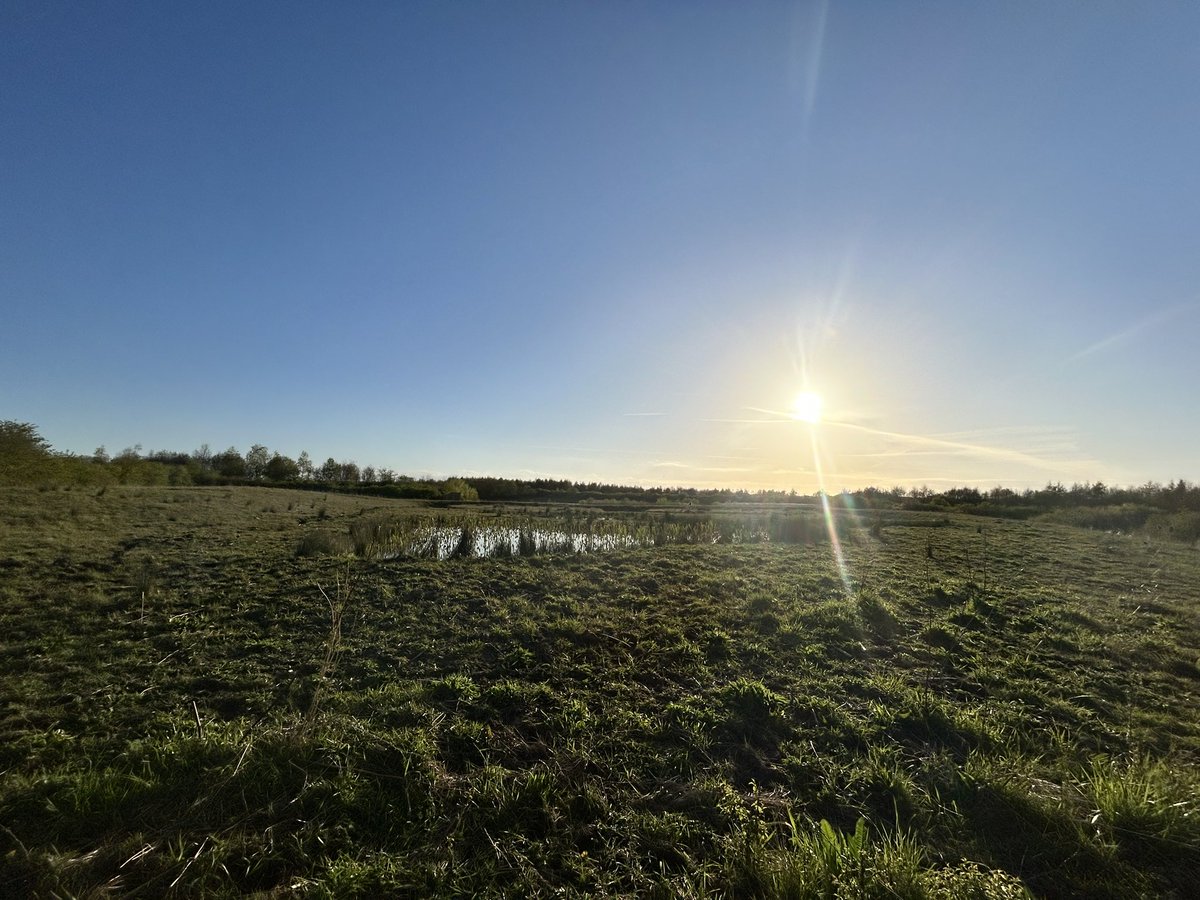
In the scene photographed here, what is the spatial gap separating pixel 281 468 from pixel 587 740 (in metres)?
89.7

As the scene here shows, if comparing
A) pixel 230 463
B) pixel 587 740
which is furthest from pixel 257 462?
pixel 587 740

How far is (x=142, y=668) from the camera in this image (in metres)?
5.56

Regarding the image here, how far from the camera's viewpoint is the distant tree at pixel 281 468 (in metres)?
75.8

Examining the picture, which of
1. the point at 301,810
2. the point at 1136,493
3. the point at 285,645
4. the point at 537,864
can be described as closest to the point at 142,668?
the point at 285,645

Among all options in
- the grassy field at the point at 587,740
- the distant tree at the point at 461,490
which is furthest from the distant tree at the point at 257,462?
the grassy field at the point at 587,740

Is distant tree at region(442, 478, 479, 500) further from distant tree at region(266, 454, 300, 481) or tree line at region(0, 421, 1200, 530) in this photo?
distant tree at region(266, 454, 300, 481)

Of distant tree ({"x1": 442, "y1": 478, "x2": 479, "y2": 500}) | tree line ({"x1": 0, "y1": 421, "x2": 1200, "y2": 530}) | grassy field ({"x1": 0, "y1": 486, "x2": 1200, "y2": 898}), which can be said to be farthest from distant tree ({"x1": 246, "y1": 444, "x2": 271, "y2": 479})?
grassy field ({"x1": 0, "y1": 486, "x2": 1200, "y2": 898})

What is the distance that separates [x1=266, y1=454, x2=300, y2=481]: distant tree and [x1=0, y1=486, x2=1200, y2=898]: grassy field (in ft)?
251

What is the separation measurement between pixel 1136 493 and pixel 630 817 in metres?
56.2

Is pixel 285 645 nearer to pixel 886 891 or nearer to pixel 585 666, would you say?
pixel 585 666

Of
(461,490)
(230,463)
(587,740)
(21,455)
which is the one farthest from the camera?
(230,463)

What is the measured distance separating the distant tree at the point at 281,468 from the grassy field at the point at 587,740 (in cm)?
7658

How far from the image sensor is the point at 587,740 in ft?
14.0

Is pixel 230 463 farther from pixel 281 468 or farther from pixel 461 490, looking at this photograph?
pixel 461 490
